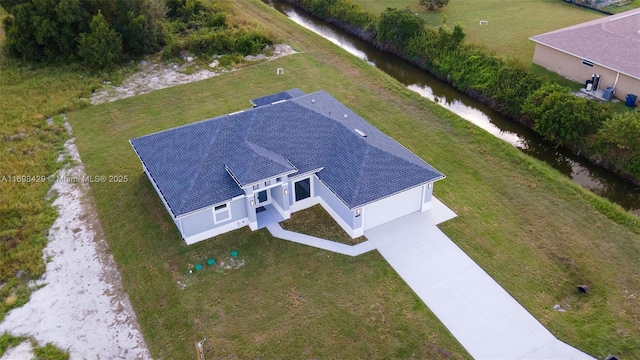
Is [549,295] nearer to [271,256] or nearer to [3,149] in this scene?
[271,256]

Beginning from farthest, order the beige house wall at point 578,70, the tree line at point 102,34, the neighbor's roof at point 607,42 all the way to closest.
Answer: the tree line at point 102,34
the neighbor's roof at point 607,42
the beige house wall at point 578,70

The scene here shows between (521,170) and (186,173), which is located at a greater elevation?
(186,173)

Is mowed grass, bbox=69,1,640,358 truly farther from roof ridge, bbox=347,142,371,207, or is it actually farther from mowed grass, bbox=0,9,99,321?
roof ridge, bbox=347,142,371,207

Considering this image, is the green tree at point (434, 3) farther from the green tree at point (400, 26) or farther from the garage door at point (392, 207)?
the garage door at point (392, 207)

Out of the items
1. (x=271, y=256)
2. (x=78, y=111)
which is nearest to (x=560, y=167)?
(x=271, y=256)

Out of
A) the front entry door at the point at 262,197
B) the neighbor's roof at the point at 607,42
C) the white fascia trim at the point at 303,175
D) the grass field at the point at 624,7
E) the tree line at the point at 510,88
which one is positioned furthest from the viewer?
Result: the grass field at the point at 624,7

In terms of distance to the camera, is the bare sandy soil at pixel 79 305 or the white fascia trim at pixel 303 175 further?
the white fascia trim at pixel 303 175

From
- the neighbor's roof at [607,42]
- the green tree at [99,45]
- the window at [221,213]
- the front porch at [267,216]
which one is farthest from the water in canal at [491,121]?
the green tree at [99,45]
